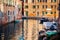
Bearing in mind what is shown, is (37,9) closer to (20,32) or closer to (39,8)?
(39,8)

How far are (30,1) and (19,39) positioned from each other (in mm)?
1004

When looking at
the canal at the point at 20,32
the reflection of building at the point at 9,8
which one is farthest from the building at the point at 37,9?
the reflection of building at the point at 9,8

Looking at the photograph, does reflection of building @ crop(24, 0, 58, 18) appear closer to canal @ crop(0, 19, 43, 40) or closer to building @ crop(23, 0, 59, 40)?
building @ crop(23, 0, 59, 40)

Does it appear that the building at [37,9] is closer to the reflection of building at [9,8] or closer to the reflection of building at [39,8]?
the reflection of building at [39,8]

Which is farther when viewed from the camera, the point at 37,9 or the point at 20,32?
the point at 20,32

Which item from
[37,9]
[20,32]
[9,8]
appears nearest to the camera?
[37,9]

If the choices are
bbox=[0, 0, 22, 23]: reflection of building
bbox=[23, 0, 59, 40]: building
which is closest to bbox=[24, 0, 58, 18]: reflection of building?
bbox=[23, 0, 59, 40]: building

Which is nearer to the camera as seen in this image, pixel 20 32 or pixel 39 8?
pixel 39 8

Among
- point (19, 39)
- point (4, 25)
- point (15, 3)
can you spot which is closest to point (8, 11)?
point (15, 3)

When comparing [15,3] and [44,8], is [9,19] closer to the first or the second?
[15,3]

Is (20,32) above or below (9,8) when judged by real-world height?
below

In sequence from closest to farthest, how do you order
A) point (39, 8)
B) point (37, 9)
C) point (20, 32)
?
point (37, 9) → point (39, 8) → point (20, 32)

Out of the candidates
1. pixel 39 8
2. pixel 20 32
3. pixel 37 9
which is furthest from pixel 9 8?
pixel 37 9

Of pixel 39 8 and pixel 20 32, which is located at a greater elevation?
pixel 39 8
